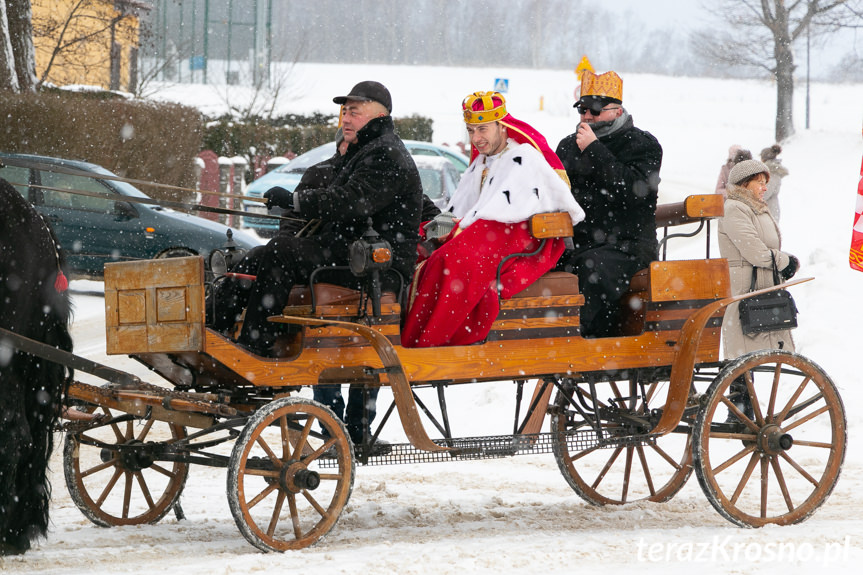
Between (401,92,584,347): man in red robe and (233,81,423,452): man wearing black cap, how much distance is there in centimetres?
21

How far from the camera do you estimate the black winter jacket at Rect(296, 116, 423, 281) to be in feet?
17.6

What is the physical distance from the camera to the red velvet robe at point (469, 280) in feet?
18.3

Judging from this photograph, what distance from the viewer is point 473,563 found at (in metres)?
4.76

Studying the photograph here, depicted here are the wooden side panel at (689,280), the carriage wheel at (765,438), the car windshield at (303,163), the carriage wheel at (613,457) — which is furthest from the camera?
the car windshield at (303,163)

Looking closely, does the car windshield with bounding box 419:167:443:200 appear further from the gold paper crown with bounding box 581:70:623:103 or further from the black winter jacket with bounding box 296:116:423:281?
the black winter jacket with bounding box 296:116:423:281

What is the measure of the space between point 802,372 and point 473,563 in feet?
7.61

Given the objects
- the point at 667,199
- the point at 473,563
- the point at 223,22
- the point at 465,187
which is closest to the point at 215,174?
the point at 667,199

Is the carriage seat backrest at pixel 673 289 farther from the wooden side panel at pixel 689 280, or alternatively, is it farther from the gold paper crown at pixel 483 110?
the gold paper crown at pixel 483 110

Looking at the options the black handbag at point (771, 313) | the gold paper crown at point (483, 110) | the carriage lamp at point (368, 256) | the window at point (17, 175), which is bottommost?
the black handbag at point (771, 313)

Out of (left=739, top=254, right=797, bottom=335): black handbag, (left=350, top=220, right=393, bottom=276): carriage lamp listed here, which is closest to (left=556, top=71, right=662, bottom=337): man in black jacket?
(left=739, top=254, right=797, bottom=335): black handbag

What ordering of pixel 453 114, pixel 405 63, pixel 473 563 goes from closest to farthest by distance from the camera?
pixel 473 563 → pixel 453 114 → pixel 405 63

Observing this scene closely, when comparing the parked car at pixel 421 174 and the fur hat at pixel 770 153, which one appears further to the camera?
the parked car at pixel 421 174

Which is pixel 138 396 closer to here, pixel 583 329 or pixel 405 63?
pixel 583 329

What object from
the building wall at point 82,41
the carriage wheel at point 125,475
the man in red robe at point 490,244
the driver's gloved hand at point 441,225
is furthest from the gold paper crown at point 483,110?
the building wall at point 82,41
